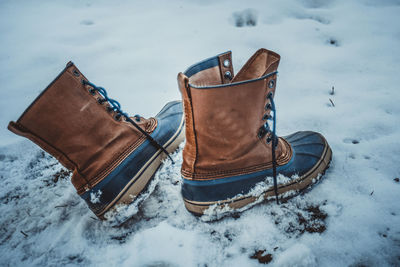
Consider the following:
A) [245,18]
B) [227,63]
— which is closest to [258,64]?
[227,63]

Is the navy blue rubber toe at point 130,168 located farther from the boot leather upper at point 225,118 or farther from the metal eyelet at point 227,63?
the metal eyelet at point 227,63

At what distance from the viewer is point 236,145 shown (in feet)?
3.14

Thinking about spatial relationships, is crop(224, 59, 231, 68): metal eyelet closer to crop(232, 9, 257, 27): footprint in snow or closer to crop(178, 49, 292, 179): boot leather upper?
crop(178, 49, 292, 179): boot leather upper

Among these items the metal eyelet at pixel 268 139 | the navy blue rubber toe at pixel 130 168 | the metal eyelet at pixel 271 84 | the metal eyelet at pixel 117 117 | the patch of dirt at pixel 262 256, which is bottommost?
the patch of dirt at pixel 262 256

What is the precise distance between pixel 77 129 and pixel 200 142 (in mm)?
612

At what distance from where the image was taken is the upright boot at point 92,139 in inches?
37.4

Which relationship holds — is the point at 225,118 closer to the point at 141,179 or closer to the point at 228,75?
the point at 228,75

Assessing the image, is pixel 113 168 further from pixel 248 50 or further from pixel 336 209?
pixel 248 50

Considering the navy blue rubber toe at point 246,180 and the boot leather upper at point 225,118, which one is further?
the navy blue rubber toe at point 246,180

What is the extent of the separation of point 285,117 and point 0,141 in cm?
235

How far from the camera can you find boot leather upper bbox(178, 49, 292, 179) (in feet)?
2.73

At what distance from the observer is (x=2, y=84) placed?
228 centimetres

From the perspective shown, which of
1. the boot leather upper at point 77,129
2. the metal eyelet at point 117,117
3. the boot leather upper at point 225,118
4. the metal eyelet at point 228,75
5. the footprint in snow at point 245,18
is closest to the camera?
the boot leather upper at point 225,118

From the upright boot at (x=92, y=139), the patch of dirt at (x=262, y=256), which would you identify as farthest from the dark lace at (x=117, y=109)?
the patch of dirt at (x=262, y=256)
